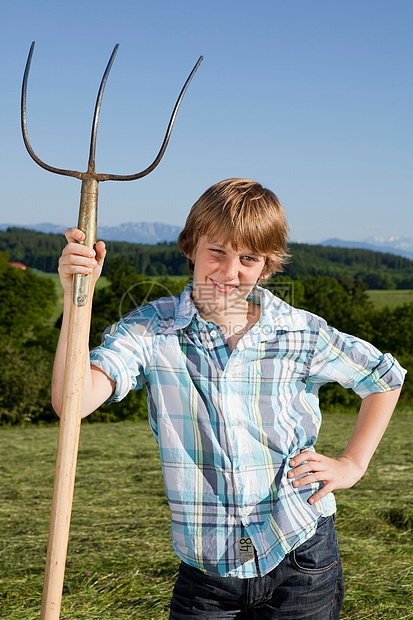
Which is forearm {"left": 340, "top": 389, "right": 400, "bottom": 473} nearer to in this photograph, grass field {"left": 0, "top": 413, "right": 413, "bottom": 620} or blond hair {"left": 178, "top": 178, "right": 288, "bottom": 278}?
blond hair {"left": 178, "top": 178, "right": 288, "bottom": 278}

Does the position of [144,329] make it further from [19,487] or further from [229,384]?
[19,487]

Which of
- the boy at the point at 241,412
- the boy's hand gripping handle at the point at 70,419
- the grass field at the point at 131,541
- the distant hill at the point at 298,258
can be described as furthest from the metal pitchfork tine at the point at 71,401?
the distant hill at the point at 298,258

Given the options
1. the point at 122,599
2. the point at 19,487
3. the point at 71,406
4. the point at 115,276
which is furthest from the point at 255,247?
the point at 115,276

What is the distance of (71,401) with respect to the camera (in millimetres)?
1235

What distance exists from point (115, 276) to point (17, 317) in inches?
387

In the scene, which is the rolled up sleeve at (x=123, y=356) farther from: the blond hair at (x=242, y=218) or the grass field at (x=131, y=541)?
the grass field at (x=131, y=541)

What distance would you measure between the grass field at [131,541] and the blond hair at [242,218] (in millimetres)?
2159

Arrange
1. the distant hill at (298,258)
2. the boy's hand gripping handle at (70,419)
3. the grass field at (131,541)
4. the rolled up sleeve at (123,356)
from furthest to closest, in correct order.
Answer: the distant hill at (298,258) → the grass field at (131,541) → the rolled up sleeve at (123,356) → the boy's hand gripping handle at (70,419)

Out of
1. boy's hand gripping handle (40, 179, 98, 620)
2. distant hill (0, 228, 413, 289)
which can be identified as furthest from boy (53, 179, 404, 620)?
distant hill (0, 228, 413, 289)

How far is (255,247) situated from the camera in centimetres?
167

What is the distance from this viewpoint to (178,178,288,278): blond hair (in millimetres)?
1638

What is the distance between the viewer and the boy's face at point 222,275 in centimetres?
166

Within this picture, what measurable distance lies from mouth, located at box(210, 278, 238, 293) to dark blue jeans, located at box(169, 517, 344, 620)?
0.73 m

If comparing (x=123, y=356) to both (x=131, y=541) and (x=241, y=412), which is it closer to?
(x=241, y=412)
